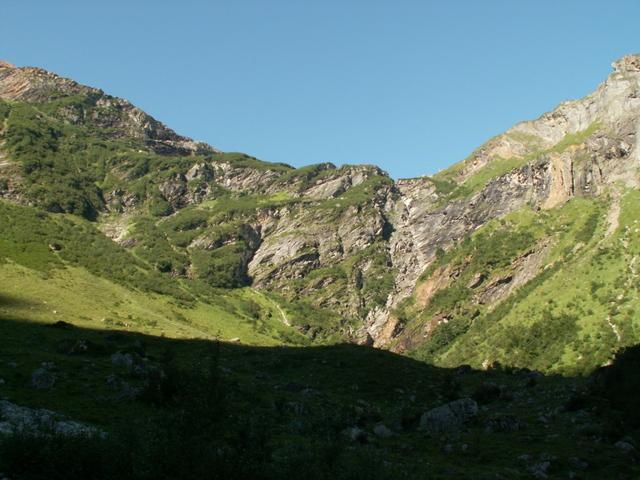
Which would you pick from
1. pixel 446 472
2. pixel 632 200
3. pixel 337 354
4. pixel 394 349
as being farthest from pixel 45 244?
pixel 632 200

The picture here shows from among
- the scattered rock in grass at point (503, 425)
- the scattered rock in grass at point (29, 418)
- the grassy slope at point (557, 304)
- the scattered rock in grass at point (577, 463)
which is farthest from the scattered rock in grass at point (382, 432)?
the grassy slope at point (557, 304)

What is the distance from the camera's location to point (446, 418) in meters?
35.9

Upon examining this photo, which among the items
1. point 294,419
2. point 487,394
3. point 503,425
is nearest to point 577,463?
point 503,425

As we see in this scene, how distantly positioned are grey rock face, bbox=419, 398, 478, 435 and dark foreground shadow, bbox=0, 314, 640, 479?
1.13 feet

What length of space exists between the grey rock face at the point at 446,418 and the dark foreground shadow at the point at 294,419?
1.13ft

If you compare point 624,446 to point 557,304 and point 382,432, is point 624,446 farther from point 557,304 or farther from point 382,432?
point 557,304

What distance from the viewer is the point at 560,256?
163500 mm

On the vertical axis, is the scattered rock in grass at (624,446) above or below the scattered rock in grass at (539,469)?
above

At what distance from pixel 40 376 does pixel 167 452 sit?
2300cm

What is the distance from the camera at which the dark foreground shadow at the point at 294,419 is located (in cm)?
1741

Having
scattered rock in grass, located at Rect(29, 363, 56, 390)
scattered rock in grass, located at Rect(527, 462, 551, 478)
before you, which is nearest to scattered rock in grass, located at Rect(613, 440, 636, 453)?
scattered rock in grass, located at Rect(527, 462, 551, 478)

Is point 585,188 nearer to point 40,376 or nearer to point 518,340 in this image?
point 518,340

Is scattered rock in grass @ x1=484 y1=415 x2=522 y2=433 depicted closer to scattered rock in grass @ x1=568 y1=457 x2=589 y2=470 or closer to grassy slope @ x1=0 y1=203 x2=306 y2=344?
scattered rock in grass @ x1=568 y1=457 x2=589 y2=470

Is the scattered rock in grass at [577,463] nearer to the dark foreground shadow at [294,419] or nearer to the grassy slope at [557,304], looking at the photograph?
the dark foreground shadow at [294,419]
